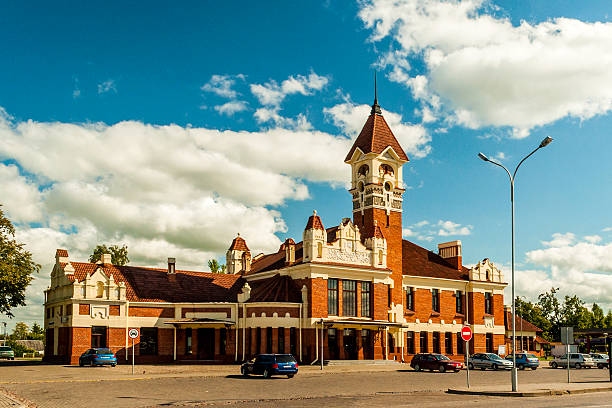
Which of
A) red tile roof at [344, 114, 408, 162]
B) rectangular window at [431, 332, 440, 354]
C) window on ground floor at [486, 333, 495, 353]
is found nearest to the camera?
red tile roof at [344, 114, 408, 162]

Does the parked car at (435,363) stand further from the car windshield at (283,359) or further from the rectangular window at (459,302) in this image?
the rectangular window at (459,302)

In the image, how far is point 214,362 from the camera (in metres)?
50.9

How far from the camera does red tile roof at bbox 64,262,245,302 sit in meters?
54.3

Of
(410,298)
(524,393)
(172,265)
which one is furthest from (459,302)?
(524,393)

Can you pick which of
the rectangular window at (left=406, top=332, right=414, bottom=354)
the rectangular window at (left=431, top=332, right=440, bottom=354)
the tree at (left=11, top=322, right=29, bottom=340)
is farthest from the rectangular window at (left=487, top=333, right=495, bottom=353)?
the tree at (left=11, top=322, right=29, bottom=340)

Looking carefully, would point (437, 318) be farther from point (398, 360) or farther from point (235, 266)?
point (235, 266)

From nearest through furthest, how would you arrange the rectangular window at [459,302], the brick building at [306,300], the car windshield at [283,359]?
the car windshield at [283,359], the brick building at [306,300], the rectangular window at [459,302]

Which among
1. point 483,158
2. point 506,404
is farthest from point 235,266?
point 506,404

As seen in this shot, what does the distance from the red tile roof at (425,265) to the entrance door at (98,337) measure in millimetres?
27481

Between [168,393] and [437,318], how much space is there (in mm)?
40655

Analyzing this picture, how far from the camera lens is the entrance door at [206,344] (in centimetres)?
5291

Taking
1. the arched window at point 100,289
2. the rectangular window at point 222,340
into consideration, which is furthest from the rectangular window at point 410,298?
the arched window at point 100,289

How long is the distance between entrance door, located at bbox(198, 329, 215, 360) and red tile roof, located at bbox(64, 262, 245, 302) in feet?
13.0

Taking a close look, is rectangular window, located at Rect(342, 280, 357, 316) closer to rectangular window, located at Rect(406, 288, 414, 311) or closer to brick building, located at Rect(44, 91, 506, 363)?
brick building, located at Rect(44, 91, 506, 363)
